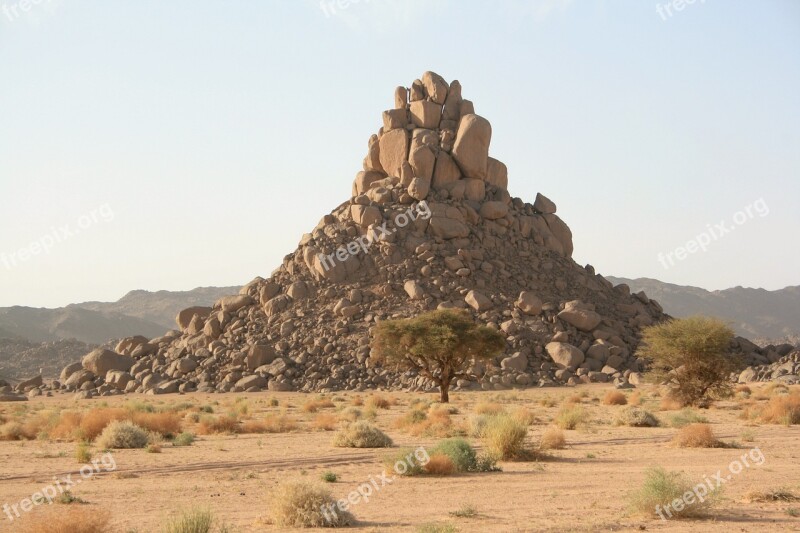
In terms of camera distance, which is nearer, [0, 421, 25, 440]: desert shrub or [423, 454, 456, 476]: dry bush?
[423, 454, 456, 476]: dry bush

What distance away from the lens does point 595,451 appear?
2066 centimetres

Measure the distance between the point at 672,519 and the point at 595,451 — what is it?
8561 millimetres

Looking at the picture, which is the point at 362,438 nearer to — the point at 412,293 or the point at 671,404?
the point at 671,404

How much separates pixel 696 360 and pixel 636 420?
1008cm

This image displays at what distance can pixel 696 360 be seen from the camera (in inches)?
1409

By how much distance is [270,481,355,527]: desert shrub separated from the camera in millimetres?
11953

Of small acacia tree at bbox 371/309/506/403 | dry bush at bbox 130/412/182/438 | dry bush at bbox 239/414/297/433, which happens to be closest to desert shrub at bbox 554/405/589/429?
dry bush at bbox 239/414/297/433

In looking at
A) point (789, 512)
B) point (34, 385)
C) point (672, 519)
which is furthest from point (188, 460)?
point (34, 385)

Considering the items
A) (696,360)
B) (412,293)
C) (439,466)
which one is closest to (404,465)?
(439,466)

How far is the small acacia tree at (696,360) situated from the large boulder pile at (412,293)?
48.3 ft

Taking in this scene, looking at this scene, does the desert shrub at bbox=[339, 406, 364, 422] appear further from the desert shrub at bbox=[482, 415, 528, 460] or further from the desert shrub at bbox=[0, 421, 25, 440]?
the desert shrub at bbox=[482, 415, 528, 460]

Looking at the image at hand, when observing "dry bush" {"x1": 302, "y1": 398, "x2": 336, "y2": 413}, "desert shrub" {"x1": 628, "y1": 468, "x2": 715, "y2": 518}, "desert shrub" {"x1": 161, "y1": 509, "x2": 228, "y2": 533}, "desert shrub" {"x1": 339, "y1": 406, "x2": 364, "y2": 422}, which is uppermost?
"dry bush" {"x1": 302, "y1": 398, "x2": 336, "y2": 413}

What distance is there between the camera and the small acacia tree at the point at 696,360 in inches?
1403

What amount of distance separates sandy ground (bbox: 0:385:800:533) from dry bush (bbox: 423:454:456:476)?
423 millimetres
